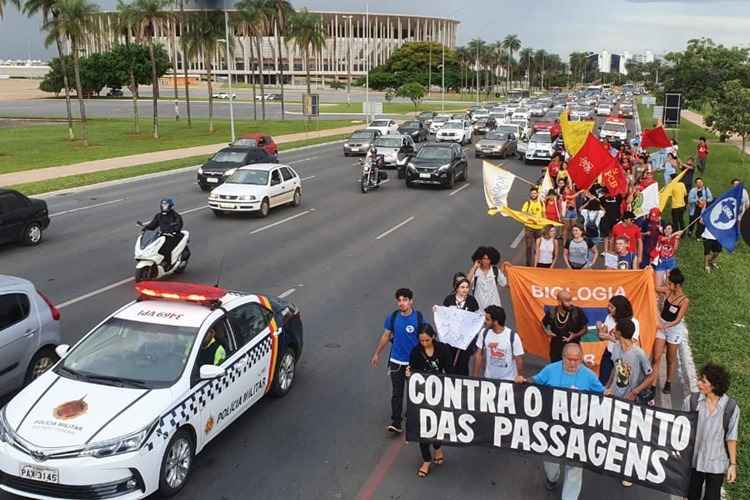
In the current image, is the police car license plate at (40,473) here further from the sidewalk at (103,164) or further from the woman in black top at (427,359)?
the sidewalk at (103,164)

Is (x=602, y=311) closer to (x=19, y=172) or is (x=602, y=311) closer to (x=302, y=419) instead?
(x=302, y=419)

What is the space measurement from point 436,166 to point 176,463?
22.7m

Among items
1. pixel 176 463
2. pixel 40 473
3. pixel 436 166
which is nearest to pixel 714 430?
pixel 176 463

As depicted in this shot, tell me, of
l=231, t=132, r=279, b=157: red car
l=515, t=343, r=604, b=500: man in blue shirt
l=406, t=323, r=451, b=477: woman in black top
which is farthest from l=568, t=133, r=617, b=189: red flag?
l=231, t=132, r=279, b=157: red car

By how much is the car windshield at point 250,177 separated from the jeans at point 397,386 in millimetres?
15432

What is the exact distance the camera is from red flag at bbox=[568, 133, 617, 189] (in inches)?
634

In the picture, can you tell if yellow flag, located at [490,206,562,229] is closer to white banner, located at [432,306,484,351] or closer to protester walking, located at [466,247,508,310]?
protester walking, located at [466,247,508,310]

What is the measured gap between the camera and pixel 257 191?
22.2 m

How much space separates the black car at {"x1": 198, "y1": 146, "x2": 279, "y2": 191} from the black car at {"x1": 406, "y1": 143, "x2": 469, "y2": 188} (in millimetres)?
5734

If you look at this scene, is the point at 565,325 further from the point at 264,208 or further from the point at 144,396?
the point at 264,208

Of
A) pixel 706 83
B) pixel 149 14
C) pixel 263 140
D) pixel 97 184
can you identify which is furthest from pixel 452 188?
pixel 149 14

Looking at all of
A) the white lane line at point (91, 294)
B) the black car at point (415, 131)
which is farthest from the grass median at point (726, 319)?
the black car at point (415, 131)

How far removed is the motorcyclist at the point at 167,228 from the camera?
14.8 m

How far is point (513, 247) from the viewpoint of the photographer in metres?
18.2
